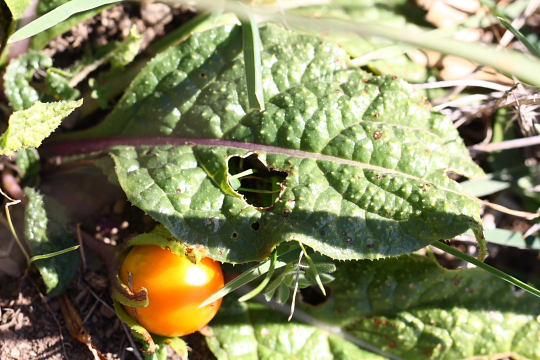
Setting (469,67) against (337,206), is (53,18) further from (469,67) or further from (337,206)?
(469,67)

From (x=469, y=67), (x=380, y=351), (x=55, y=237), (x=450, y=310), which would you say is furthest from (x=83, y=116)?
(x=469, y=67)

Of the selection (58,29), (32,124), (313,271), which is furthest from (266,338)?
(58,29)

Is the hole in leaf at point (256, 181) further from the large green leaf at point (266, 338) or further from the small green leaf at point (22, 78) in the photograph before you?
the small green leaf at point (22, 78)

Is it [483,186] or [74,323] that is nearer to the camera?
[74,323]

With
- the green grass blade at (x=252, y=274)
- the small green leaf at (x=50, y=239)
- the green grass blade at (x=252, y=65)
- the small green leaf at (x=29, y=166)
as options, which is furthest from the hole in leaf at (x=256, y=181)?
the small green leaf at (x=29, y=166)

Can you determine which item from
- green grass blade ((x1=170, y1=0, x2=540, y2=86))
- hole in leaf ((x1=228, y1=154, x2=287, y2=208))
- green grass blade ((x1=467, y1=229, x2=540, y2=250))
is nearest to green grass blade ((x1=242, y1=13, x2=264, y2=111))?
hole in leaf ((x1=228, y1=154, x2=287, y2=208))

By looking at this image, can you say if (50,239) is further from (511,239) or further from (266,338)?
(511,239)
